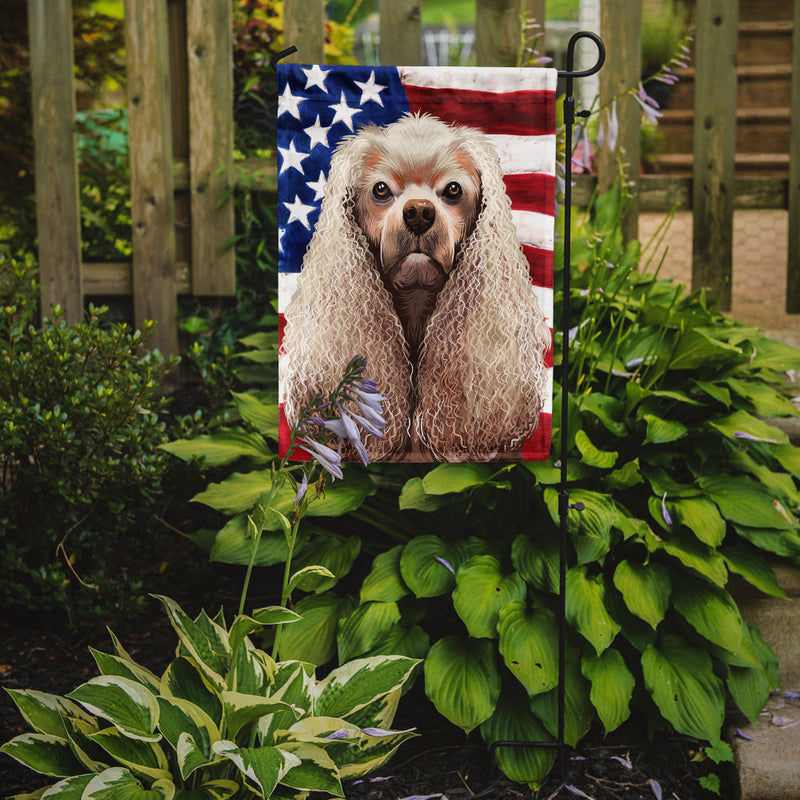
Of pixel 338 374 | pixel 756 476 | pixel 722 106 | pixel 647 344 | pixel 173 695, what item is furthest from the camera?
pixel 722 106

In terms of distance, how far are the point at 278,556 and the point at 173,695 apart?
554 mm

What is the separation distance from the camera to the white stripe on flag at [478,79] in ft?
6.69

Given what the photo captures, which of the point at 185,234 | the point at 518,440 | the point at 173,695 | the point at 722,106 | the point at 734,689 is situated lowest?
the point at 734,689

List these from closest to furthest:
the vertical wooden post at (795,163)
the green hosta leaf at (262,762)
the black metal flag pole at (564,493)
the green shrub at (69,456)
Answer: the green hosta leaf at (262,762) → the black metal flag pole at (564,493) → the green shrub at (69,456) → the vertical wooden post at (795,163)

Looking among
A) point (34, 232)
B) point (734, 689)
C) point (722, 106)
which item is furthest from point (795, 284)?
point (34, 232)

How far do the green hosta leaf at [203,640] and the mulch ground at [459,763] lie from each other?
51cm

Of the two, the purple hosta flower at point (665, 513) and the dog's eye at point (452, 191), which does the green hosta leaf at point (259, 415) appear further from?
the purple hosta flower at point (665, 513)

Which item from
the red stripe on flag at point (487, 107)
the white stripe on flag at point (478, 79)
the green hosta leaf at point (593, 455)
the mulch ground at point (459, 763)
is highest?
the white stripe on flag at point (478, 79)

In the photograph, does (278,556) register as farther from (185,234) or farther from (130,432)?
(185,234)

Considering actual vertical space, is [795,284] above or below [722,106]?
below

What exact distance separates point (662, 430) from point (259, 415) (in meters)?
1.25

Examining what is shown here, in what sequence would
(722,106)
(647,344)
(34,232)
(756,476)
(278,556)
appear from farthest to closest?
(34,232) → (722,106) → (647,344) → (756,476) → (278,556)

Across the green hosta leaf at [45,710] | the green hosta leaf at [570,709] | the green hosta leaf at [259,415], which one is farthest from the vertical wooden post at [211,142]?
the green hosta leaf at [570,709]

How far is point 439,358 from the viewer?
2205 mm
